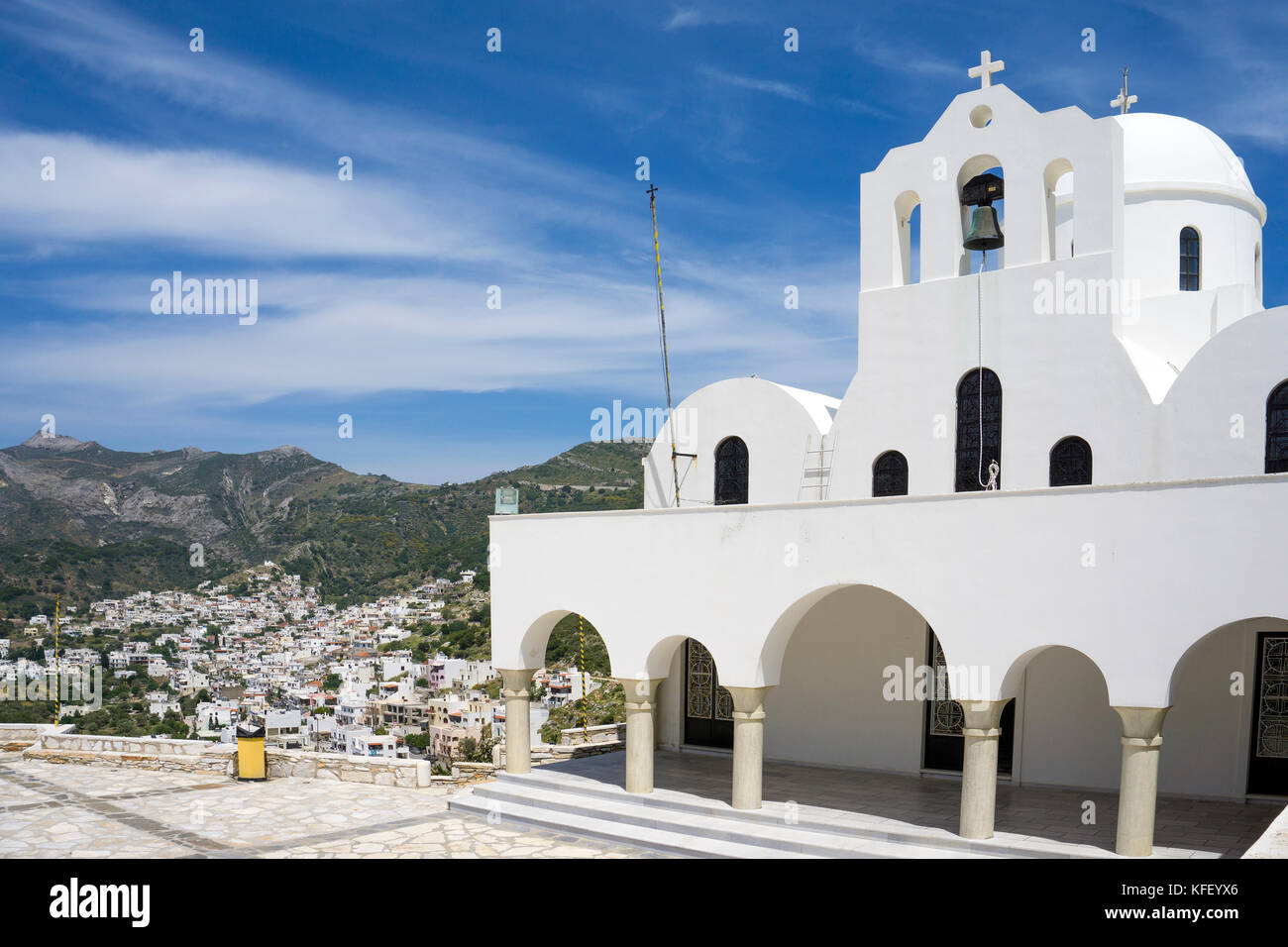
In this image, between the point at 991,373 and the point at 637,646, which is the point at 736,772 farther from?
the point at 991,373

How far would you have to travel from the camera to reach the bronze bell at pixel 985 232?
Answer: 47.9 feet

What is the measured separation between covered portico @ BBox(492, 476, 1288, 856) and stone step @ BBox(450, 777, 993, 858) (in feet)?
1.55

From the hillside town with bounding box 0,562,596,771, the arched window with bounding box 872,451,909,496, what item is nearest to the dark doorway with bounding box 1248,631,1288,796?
the arched window with bounding box 872,451,909,496

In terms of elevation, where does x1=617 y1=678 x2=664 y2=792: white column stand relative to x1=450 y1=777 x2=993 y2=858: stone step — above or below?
above

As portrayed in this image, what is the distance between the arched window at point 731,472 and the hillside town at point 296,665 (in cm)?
1348

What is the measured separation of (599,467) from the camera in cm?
5831

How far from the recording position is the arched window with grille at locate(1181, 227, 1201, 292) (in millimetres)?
16938

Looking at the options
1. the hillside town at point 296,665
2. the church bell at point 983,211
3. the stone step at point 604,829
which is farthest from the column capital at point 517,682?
the hillside town at point 296,665

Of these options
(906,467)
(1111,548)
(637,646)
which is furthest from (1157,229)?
(637,646)

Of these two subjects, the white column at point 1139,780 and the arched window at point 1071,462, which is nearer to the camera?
the white column at point 1139,780

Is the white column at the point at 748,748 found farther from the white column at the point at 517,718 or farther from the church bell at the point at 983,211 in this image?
the church bell at the point at 983,211

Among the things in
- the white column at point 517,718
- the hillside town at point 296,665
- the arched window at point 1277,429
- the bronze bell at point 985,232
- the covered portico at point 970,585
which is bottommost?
the hillside town at point 296,665

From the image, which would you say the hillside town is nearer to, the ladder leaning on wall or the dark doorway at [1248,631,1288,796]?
the ladder leaning on wall
